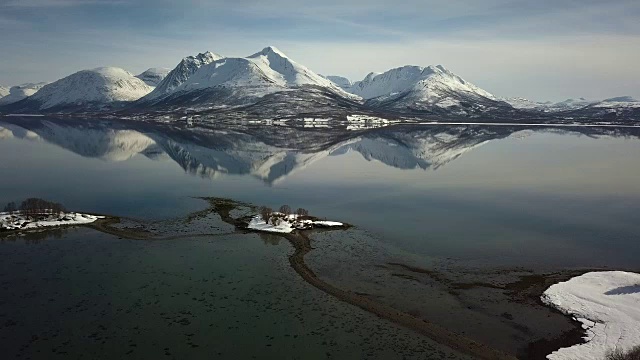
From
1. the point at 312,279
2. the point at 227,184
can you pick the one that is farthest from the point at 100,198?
the point at 312,279

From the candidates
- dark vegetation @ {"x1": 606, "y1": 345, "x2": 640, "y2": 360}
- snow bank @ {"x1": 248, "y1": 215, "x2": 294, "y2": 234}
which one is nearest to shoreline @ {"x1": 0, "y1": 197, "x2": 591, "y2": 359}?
snow bank @ {"x1": 248, "y1": 215, "x2": 294, "y2": 234}

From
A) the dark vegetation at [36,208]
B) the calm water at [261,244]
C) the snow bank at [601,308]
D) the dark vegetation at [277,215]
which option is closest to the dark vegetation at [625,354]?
the snow bank at [601,308]

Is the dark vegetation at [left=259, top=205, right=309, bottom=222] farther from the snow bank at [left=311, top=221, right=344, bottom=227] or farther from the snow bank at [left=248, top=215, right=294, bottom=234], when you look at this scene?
the snow bank at [left=311, top=221, right=344, bottom=227]

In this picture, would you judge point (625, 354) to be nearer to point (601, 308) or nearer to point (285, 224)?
point (601, 308)

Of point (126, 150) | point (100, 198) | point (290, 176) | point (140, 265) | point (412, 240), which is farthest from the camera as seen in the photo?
point (126, 150)

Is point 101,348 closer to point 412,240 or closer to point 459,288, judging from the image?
point 459,288

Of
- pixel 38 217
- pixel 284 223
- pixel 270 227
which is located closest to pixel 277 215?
pixel 284 223
